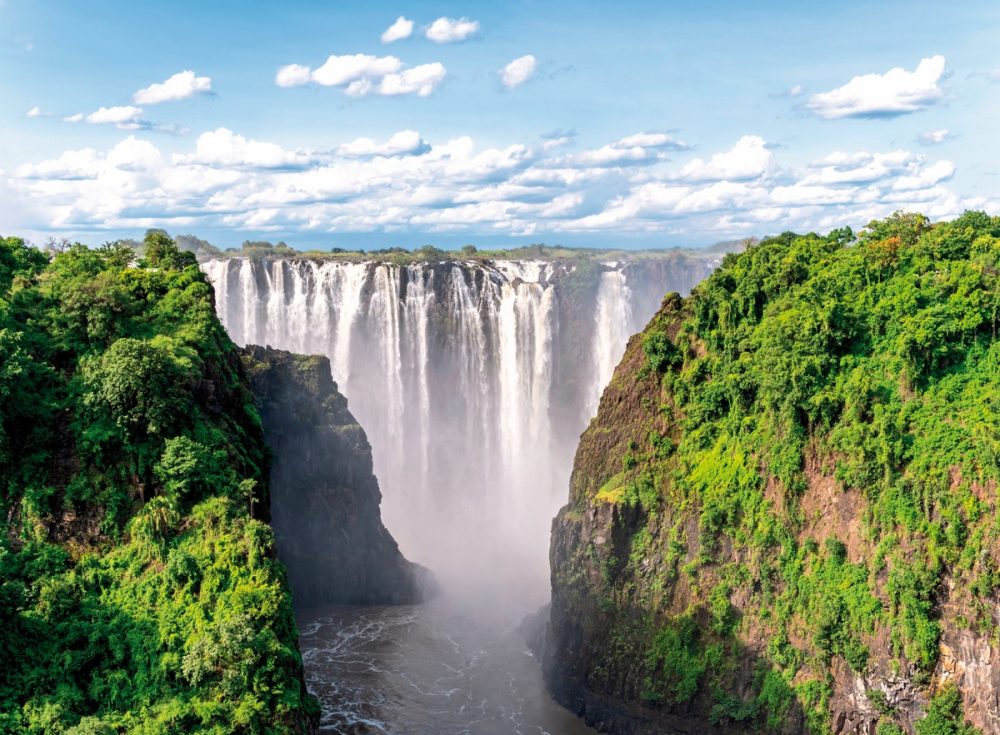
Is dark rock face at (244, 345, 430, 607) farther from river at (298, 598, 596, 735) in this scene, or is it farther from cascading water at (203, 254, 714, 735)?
cascading water at (203, 254, 714, 735)

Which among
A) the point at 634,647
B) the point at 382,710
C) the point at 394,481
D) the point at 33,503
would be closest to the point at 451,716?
the point at 382,710

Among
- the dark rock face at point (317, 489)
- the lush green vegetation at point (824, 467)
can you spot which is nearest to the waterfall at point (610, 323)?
the dark rock face at point (317, 489)

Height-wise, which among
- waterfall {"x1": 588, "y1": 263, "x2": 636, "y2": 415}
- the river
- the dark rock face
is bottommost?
the river

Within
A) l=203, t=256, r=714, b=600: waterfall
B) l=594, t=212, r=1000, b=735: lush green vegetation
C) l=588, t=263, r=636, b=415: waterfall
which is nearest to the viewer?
l=594, t=212, r=1000, b=735: lush green vegetation

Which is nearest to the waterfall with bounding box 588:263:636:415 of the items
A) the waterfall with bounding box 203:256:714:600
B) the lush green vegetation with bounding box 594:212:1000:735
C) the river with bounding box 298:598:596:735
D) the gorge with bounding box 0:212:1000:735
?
the waterfall with bounding box 203:256:714:600

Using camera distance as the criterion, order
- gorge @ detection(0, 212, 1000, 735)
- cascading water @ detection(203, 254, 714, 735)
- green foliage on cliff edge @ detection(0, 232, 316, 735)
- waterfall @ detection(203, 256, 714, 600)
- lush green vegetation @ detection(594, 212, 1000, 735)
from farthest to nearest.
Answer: waterfall @ detection(203, 256, 714, 600), cascading water @ detection(203, 254, 714, 735), lush green vegetation @ detection(594, 212, 1000, 735), gorge @ detection(0, 212, 1000, 735), green foliage on cliff edge @ detection(0, 232, 316, 735)

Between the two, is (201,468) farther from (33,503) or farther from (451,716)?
(451,716)
